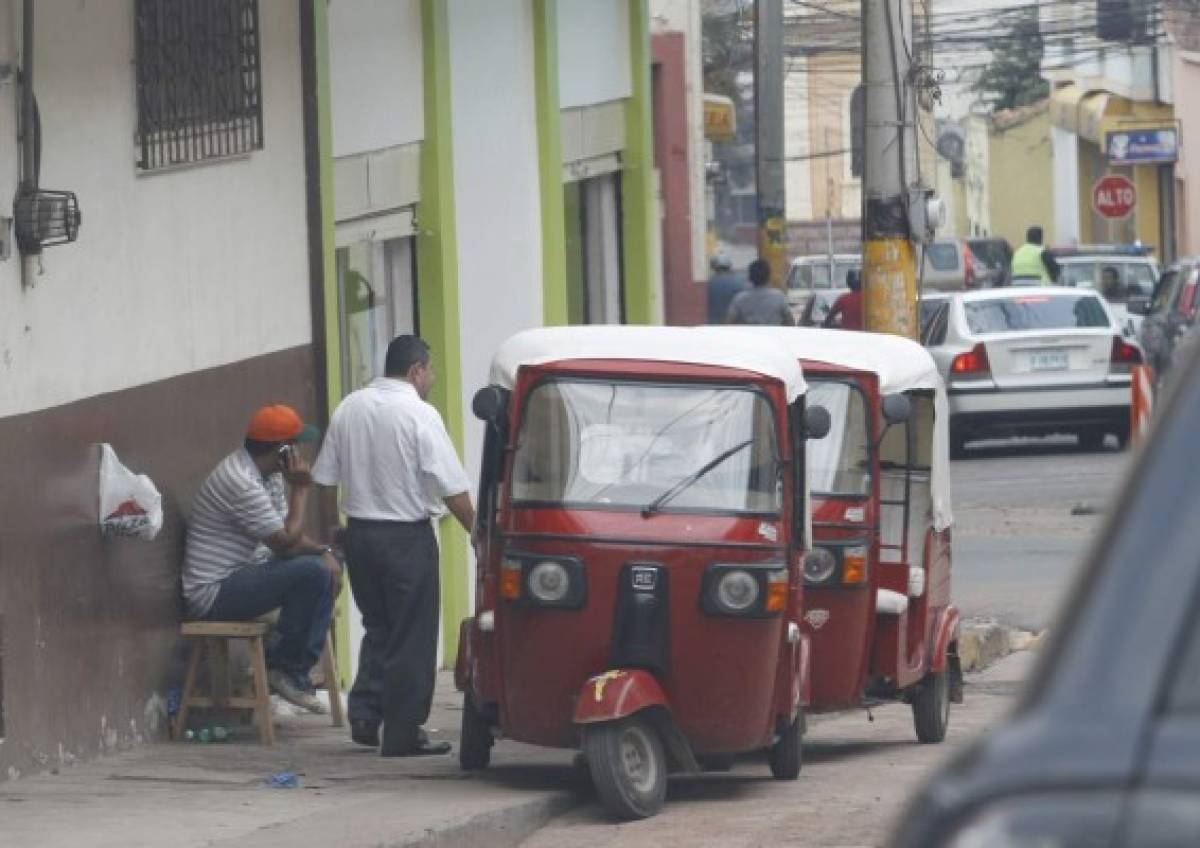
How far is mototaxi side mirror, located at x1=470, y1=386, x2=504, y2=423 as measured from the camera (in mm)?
10016

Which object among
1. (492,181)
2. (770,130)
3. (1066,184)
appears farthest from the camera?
(1066,184)

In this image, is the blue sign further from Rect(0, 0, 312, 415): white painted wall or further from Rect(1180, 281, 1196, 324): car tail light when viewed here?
Rect(0, 0, 312, 415): white painted wall

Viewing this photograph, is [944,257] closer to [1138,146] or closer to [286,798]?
[1138,146]

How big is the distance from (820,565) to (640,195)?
26.4 ft

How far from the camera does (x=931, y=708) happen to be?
11977 millimetres

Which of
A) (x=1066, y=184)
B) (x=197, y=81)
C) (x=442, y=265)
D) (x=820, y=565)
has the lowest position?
(x=820, y=565)

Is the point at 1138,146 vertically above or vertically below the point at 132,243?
above

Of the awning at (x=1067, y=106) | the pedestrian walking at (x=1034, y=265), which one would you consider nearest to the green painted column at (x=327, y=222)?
the pedestrian walking at (x=1034, y=265)

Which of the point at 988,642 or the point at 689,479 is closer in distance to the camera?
the point at 689,479

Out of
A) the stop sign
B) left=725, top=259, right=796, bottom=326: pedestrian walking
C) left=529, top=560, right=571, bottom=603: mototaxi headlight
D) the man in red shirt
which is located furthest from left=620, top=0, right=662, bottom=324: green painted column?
the stop sign

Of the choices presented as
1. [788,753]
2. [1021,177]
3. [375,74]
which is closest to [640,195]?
[375,74]

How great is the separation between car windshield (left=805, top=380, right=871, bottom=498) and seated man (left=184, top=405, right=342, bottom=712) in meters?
2.13

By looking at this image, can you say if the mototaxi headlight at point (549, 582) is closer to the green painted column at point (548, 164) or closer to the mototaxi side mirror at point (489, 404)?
the mototaxi side mirror at point (489, 404)

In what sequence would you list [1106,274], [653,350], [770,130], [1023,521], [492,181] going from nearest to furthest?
[653,350] < [492,181] < [1023,521] < [770,130] < [1106,274]
